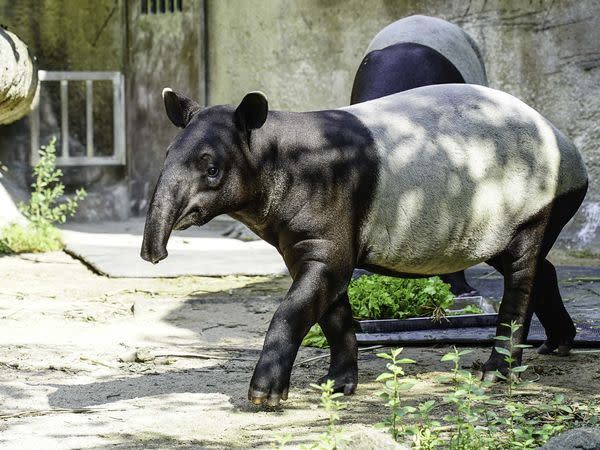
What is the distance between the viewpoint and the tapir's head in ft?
14.9

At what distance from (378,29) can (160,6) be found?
3036mm

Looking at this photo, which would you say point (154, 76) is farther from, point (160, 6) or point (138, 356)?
point (138, 356)

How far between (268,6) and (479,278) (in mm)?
4678

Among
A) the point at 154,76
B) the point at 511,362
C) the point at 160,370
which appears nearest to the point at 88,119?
the point at 154,76

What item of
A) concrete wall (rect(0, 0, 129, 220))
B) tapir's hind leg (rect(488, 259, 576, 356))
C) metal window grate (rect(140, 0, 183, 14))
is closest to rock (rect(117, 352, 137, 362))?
tapir's hind leg (rect(488, 259, 576, 356))

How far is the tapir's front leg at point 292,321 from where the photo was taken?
4.63 m

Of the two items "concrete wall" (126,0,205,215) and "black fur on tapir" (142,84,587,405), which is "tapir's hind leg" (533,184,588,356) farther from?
"concrete wall" (126,0,205,215)

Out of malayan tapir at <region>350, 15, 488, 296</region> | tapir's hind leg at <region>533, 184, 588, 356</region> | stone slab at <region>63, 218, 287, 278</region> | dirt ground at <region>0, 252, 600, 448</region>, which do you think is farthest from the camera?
stone slab at <region>63, 218, 287, 278</region>

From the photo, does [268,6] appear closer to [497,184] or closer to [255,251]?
[255,251]

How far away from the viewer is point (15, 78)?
408 inches

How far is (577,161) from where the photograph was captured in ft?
17.8

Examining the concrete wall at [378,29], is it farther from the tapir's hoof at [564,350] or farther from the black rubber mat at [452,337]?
the tapir's hoof at [564,350]

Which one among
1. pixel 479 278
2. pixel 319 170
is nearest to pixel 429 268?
pixel 319 170

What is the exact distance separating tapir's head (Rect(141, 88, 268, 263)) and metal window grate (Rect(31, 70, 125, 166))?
8.08 meters
